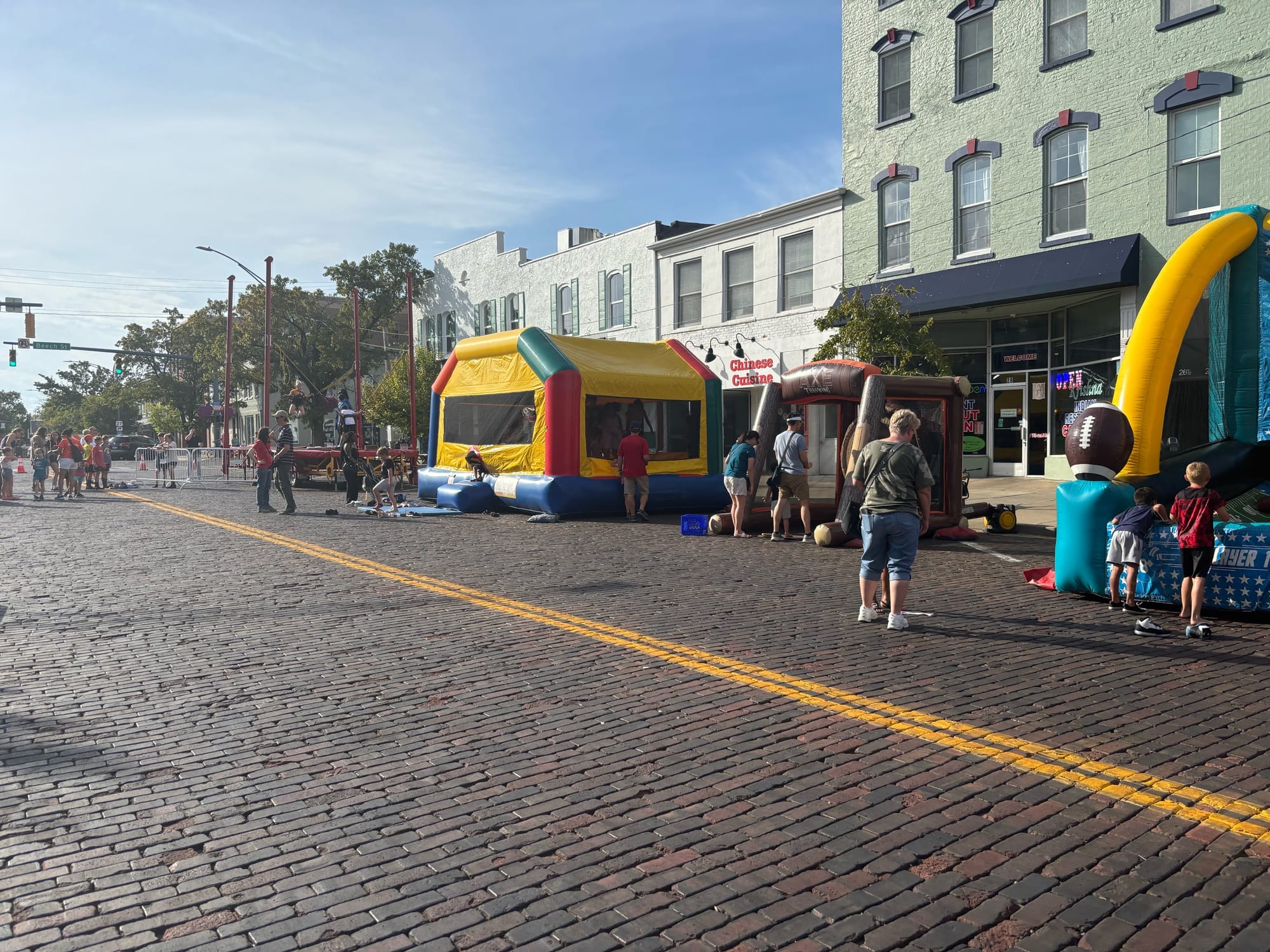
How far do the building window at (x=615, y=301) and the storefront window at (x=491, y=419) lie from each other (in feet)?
40.6

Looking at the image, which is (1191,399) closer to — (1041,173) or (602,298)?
(1041,173)

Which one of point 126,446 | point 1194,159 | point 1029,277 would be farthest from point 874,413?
point 126,446

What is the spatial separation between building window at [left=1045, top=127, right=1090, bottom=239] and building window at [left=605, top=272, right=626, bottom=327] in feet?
48.8

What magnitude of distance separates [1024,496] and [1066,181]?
646 cm

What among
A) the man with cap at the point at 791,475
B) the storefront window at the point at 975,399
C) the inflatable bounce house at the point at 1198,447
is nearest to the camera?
the inflatable bounce house at the point at 1198,447

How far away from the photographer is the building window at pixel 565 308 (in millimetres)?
35188

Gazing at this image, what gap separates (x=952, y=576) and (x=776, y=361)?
677 inches

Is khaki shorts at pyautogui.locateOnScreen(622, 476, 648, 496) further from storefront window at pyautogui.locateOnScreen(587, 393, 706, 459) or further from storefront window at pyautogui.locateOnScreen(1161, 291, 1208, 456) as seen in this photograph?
storefront window at pyautogui.locateOnScreen(1161, 291, 1208, 456)

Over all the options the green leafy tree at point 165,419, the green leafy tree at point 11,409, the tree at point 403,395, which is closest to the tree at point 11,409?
the green leafy tree at point 11,409

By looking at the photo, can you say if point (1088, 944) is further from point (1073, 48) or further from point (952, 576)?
point (1073, 48)

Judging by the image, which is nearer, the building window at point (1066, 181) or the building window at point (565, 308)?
the building window at point (1066, 181)

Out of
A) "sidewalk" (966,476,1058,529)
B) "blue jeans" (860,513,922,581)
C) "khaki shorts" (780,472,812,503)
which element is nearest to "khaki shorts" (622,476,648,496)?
"khaki shorts" (780,472,812,503)

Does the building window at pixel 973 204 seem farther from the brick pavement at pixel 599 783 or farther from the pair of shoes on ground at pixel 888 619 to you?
the pair of shoes on ground at pixel 888 619

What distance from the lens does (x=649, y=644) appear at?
704 cm
